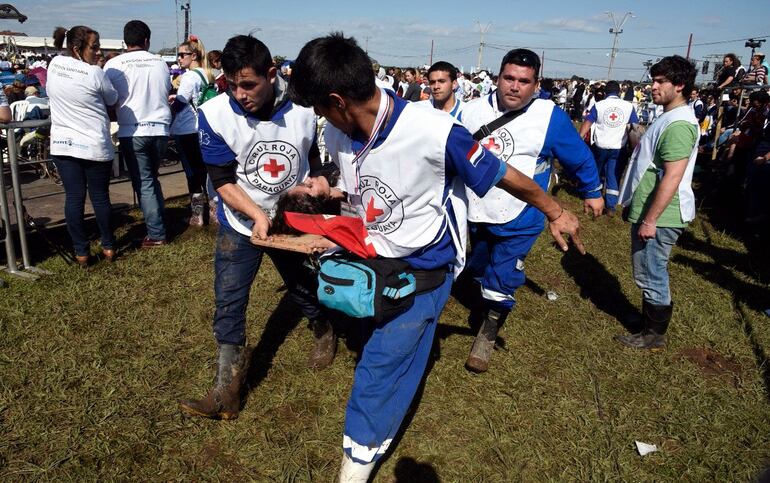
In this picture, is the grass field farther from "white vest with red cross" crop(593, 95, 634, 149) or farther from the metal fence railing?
"white vest with red cross" crop(593, 95, 634, 149)

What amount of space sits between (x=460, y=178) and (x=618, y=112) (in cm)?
713

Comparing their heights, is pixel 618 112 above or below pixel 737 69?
below

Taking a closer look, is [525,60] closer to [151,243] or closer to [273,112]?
[273,112]

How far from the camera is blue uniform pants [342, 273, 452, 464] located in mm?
2234

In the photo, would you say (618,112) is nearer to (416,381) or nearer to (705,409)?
(705,409)

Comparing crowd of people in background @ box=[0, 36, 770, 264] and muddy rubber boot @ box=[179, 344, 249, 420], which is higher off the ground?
crowd of people in background @ box=[0, 36, 770, 264]

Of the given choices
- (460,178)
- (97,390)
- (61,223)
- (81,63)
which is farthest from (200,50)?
(460,178)

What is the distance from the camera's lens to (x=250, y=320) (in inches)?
167

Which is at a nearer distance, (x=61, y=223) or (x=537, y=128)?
(x=537, y=128)

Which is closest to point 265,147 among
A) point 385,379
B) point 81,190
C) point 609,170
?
point 385,379

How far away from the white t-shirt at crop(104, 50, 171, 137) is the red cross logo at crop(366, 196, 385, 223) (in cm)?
398

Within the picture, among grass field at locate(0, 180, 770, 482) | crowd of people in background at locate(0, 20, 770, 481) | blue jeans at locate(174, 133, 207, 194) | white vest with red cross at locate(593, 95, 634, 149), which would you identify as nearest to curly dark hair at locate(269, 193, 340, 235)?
crowd of people in background at locate(0, 20, 770, 481)

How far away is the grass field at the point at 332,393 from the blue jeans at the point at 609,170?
344cm

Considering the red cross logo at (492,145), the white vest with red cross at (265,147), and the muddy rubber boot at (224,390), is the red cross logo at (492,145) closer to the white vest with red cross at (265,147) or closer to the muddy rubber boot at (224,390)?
the white vest with red cross at (265,147)
